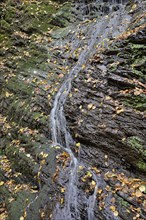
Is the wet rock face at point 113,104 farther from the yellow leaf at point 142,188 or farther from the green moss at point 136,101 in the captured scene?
the yellow leaf at point 142,188

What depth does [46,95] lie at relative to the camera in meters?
6.20

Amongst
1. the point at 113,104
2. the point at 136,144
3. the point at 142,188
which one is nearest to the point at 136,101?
the point at 113,104

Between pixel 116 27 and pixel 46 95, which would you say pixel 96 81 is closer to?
pixel 46 95

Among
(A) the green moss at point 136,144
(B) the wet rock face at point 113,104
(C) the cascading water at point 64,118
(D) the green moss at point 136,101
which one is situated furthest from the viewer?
(D) the green moss at point 136,101

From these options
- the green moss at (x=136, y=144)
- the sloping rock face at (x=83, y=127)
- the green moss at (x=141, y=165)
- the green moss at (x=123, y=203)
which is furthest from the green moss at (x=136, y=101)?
the green moss at (x=123, y=203)

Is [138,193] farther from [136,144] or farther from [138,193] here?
[136,144]

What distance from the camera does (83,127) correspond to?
4738 mm

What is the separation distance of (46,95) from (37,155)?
5.72 feet

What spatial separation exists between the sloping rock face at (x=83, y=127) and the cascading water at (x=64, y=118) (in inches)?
4.9

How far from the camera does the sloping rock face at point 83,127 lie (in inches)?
152

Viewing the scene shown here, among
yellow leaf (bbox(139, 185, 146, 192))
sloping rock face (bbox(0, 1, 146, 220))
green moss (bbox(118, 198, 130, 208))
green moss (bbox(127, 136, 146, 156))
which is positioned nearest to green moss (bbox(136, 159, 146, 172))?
sloping rock face (bbox(0, 1, 146, 220))

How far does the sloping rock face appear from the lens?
12.6ft

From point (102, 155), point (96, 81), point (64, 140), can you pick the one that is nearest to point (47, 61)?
point (96, 81)

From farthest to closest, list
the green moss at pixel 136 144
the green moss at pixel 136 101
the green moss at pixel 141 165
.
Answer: the green moss at pixel 136 101 < the green moss at pixel 136 144 < the green moss at pixel 141 165
